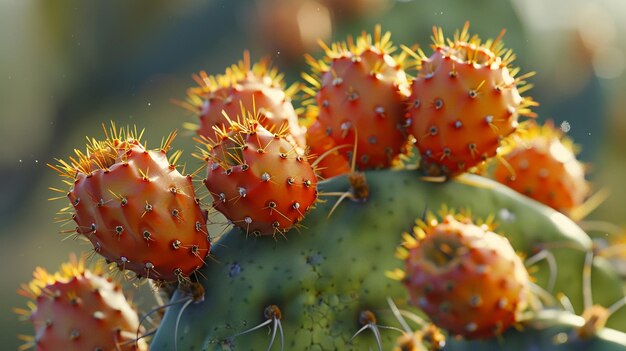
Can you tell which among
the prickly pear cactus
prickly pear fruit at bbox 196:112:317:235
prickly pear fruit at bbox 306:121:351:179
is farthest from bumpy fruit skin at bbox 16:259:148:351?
prickly pear fruit at bbox 306:121:351:179

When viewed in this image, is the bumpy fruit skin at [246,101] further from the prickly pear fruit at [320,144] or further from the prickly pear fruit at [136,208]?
the prickly pear fruit at [136,208]

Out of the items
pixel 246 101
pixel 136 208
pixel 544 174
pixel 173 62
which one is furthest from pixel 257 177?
pixel 173 62

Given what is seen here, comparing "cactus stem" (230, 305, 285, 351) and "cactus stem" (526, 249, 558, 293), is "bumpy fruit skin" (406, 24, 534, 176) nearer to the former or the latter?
"cactus stem" (526, 249, 558, 293)

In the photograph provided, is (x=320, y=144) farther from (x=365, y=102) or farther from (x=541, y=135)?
(x=541, y=135)

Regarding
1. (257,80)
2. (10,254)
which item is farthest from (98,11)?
(257,80)

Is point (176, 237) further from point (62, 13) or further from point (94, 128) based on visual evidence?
point (62, 13)

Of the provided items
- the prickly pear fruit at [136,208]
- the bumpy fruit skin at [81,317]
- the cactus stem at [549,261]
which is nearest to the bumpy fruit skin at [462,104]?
the cactus stem at [549,261]
